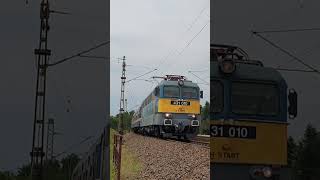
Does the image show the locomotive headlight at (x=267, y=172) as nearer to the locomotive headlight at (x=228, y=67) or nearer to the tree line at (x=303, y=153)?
the tree line at (x=303, y=153)

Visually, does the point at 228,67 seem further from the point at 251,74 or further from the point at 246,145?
the point at 246,145

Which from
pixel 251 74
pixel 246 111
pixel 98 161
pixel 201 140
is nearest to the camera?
pixel 201 140

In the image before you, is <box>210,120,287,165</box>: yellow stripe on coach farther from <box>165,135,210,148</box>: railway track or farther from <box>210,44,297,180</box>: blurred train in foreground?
<box>165,135,210,148</box>: railway track

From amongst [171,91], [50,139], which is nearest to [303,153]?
[50,139]

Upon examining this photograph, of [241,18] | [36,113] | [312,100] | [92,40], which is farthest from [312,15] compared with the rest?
[36,113]

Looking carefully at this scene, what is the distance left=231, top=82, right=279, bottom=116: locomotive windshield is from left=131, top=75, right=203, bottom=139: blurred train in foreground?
1.52 metres

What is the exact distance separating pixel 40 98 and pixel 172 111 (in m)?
0.94

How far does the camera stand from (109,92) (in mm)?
1375

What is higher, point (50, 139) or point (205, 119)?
point (205, 119)

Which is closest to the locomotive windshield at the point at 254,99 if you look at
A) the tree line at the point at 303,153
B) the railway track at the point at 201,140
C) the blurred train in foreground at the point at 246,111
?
the blurred train in foreground at the point at 246,111

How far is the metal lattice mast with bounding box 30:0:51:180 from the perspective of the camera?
2.22m

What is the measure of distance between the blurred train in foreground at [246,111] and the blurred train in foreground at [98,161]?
103cm

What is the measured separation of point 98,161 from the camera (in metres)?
1.56

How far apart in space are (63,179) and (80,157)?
0.70ft
